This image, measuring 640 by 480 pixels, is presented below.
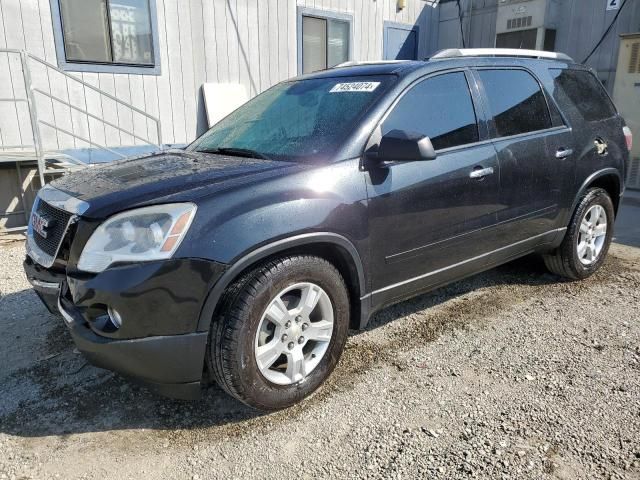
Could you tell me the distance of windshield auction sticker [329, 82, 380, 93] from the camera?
10.0 feet

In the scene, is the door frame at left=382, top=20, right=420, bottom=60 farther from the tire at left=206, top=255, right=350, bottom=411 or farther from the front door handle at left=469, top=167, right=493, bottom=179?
the tire at left=206, top=255, right=350, bottom=411

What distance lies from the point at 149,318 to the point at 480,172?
2145 mm

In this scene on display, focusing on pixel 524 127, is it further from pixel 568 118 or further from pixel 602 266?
pixel 602 266

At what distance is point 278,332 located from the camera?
8.36 feet

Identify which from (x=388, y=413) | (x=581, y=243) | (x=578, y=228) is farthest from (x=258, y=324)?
(x=581, y=243)

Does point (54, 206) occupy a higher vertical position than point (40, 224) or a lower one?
higher

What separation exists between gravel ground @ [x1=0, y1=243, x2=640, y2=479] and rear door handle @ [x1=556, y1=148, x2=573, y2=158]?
116cm

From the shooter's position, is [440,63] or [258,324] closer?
[258,324]

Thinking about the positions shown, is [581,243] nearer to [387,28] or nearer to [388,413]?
[388,413]

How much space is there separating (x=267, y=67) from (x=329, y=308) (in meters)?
6.39

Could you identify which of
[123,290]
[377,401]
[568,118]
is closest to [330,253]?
[377,401]

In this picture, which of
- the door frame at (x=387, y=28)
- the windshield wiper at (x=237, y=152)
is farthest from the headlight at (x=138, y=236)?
the door frame at (x=387, y=28)

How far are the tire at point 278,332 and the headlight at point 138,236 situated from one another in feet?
1.19

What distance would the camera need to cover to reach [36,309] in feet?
12.8
